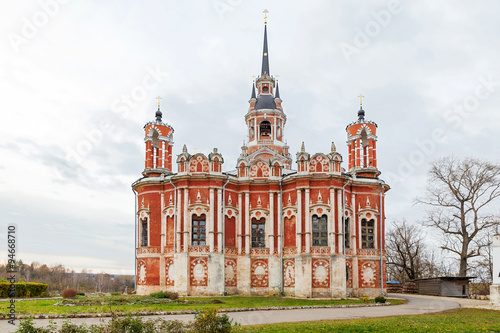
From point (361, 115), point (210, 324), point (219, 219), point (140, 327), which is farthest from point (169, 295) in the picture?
point (361, 115)

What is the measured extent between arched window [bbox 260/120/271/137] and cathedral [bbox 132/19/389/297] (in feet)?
23.8

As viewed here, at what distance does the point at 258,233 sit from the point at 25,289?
16.8 metres

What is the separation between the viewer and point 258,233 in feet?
107

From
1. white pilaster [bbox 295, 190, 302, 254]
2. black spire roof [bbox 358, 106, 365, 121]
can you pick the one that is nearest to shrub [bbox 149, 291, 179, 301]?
white pilaster [bbox 295, 190, 302, 254]

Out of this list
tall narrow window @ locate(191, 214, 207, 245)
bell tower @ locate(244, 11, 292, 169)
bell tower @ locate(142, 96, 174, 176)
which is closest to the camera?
tall narrow window @ locate(191, 214, 207, 245)

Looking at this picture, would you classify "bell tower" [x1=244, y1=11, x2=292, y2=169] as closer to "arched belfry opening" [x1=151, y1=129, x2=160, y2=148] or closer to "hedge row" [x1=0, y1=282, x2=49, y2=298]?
"arched belfry opening" [x1=151, y1=129, x2=160, y2=148]

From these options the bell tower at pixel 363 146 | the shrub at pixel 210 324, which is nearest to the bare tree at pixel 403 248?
the bell tower at pixel 363 146

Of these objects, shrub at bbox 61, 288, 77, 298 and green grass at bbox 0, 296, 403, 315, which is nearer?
green grass at bbox 0, 296, 403, 315

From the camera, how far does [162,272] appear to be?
32.0 metres

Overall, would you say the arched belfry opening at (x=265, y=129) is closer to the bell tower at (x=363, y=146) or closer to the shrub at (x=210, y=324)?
the bell tower at (x=363, y=146)

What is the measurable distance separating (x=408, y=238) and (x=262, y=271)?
27911 millimetres

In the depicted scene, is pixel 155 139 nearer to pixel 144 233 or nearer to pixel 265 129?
pixel 144 233

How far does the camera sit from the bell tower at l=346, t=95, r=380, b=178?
35969 mm

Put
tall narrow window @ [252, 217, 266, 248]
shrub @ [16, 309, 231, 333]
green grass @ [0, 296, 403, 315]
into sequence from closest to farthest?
shrub @ [16, 309, 231, 333], green grass @ [0, 296, 403, 315], tall narrow window @ [252, 217, 266, 248]
